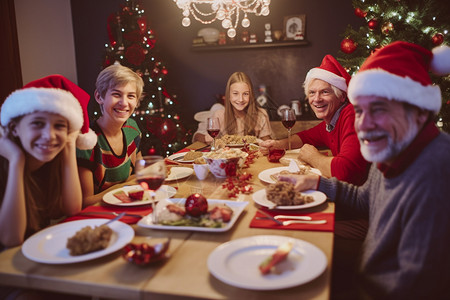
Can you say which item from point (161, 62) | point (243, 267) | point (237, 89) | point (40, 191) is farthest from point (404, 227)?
point (161, 62)

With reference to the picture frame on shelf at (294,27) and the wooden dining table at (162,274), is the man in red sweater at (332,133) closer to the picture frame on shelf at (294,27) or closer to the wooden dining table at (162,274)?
the wooden dining table at (162,274)

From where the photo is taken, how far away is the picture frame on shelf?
473 centimetres

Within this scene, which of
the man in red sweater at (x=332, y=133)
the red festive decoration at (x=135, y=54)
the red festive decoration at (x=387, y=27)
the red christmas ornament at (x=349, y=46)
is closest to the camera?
the man in red sweater at (x=332, y=133)

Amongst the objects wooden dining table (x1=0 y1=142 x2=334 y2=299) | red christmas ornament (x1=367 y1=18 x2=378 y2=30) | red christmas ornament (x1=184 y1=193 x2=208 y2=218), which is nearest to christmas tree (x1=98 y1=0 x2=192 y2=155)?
red christmas ornament (x1=367 y1=18 x2=378 y2=30)

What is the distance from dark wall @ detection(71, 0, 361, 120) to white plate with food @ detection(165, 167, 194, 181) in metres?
2.97

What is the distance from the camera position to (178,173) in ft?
6.54

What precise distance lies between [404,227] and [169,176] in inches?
46.5

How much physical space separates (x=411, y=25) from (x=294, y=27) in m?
1.87

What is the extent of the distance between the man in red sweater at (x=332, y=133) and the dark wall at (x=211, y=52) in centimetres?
237

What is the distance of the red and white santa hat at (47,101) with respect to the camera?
136 cm

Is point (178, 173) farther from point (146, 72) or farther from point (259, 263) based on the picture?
point (146, 72)

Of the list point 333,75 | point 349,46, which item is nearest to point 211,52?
point 349,46

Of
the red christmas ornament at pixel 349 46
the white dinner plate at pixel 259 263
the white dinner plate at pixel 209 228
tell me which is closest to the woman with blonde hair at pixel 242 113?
the red christmas ornament at pixel 349 46

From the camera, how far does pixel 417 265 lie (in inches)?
40.7
